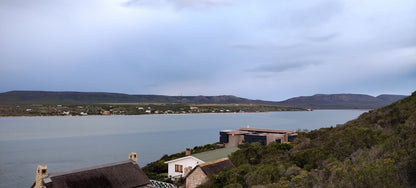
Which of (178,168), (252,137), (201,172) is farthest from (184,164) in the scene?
(252,137)

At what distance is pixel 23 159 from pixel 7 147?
16.8 m

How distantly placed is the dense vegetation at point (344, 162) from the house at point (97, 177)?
6447 mm

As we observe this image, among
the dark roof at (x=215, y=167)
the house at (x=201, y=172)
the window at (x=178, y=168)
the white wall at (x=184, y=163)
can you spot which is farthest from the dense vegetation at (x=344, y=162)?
the window at (x=178, y=168)

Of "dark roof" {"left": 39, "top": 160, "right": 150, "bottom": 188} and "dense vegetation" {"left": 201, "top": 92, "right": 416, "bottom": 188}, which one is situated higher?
"dense vegetation" {"left": 201, "top": 92, "right": 416, "bottom": 188}

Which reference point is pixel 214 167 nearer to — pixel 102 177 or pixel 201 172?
pixel 201 172

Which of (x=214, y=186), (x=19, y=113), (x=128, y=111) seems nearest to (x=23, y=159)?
(x=214, y=186)

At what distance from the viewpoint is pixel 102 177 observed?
2062cm

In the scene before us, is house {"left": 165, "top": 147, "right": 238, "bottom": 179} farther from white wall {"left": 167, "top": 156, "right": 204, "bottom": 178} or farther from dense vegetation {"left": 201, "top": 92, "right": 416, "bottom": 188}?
dense vegetation {"left": 201, "top": 92, "right": 416, "bottom": 188}

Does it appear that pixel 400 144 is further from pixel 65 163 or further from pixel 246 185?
pixel 65 163

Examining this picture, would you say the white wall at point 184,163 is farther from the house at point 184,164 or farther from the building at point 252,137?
the building at point 252,137

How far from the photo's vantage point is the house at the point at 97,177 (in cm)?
1827

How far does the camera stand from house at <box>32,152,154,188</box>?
1827 centimetres

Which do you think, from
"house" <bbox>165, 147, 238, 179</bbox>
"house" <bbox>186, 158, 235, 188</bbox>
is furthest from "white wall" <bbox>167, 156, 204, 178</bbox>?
"house" <bbox>186, 158, 235, 188</bbox>

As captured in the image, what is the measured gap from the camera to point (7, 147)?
61.9 m
